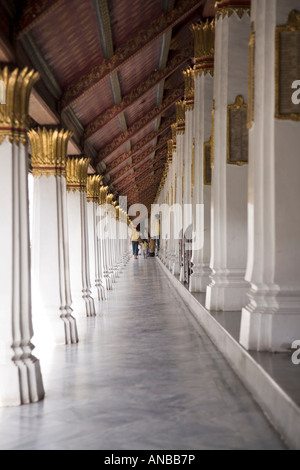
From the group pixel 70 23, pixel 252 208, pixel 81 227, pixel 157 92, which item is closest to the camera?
pixel 252 208

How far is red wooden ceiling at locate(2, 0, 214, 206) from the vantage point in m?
7.15

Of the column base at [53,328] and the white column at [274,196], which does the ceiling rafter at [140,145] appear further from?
the white column at [274,196]

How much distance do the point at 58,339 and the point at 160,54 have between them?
23.8 ft

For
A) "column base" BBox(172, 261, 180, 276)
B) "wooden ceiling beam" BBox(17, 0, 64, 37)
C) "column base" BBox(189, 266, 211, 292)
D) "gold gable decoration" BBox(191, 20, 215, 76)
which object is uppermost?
"gold gable decoration" BBox(191, 20, 215, 76)

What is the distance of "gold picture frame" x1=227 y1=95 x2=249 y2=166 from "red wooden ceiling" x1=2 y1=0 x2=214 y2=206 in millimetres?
2083

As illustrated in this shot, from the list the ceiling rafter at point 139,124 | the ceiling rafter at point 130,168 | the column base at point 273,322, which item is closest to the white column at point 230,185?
the column base at point 273,322

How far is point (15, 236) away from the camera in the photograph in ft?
19.0

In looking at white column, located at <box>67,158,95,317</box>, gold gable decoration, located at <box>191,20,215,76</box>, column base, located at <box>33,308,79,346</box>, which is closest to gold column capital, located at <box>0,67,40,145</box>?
column base, located at <box>33,308,79,346</box>

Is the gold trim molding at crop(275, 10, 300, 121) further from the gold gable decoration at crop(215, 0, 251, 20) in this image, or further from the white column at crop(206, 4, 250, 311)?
the gold gable decoration at crop(215, 0, 251, 20)

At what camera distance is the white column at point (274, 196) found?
19.1 feet

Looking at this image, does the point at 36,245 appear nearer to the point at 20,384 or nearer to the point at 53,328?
the point at 53,328

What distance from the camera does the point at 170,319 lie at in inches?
418

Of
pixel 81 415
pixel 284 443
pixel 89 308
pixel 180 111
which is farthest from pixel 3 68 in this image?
pixel 180 111

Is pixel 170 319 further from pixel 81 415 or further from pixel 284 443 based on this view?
pixel 284 443
